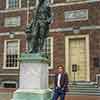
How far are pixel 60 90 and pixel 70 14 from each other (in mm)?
12334

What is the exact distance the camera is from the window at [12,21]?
25.4 m

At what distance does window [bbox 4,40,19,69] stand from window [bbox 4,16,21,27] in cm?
131

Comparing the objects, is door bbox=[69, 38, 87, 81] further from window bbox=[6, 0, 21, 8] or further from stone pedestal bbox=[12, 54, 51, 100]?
stone pedestal bbox=[12, 54, 51, 100]

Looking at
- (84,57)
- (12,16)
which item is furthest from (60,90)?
(12,16)

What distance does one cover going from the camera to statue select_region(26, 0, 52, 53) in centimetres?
1278

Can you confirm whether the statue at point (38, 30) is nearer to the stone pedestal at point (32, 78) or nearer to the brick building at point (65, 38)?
the stone pedestal at point (32, 78)

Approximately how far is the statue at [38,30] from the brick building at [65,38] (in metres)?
9.46

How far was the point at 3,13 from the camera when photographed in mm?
26062

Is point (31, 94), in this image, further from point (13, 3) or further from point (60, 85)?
point (13, 3)

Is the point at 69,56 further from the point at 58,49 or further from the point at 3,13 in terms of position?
the point at 3,13

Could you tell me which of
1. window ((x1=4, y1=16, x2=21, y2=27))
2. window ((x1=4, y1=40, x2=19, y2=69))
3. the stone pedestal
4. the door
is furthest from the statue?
window ((x1=4, y1=16, x2=21, y2=27))

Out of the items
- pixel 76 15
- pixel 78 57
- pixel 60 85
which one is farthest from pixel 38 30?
pixel 76 15

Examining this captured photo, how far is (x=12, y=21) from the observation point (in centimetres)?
2569

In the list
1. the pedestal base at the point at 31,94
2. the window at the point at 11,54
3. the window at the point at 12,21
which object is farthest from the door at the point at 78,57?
the pedestal base at the point at 31,94
